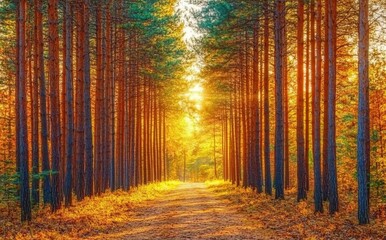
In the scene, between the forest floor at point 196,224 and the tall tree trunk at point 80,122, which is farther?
the tall tree trunk at point 80,122

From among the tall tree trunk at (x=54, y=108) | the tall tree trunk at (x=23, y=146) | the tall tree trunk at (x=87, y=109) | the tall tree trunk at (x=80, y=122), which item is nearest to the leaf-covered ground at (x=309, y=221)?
the tall tree trunk at (x=54, y=108)

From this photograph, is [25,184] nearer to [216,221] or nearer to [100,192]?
[216,221]

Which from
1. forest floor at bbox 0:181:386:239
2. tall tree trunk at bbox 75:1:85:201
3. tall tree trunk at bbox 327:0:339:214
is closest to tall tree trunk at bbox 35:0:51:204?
forest floor at bbox 0:181:386:239

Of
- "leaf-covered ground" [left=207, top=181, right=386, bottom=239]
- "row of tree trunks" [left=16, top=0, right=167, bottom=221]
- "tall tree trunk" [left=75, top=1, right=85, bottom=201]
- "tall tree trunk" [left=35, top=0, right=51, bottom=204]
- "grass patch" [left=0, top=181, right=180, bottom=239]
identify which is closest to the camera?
"leaf-covered ground" [left=207, top=181, right=386, bottom=239]

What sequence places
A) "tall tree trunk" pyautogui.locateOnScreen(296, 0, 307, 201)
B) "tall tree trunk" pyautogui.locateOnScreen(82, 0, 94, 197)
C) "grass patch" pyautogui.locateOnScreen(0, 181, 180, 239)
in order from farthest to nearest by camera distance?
"tall tree trunk" pyautogui.locateOnScreen(82, 0, 94, 197) < "tall tree trunk" pyautogui.locateOnScreen(296, 0, 307, 201) < "grass patch" pyautogui.locateOnScreen(0, 181, 180, 239)

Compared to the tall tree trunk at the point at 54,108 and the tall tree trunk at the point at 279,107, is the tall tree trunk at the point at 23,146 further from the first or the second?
the tall tree trunk at the point at 279,107

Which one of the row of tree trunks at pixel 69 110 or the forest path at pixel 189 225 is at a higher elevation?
the row of tree trunks at pixel 69 110

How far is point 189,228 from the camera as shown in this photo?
13.4 meters

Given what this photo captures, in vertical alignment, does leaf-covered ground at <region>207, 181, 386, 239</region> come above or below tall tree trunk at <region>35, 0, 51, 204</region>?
below

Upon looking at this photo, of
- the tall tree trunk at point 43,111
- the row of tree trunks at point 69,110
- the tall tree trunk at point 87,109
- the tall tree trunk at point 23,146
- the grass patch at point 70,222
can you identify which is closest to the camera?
the grass patch at point 70,222

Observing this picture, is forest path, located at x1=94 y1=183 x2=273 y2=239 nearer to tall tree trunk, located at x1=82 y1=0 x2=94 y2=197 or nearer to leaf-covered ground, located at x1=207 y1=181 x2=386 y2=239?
leaf-covered ground, located at x1=207 y1=181 x2=386 y2=239

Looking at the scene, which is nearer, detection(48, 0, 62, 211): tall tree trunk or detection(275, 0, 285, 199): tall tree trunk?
detection(48, 0, 62, 211): tall tree trunk

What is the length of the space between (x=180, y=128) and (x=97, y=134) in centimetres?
4513

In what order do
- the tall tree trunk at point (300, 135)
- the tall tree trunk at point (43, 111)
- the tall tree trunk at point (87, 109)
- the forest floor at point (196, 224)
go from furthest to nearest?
1. the tall tree trunk at point (87, 109)
2. the tall tree trunk at point (300, 135)
3. the tall tree trunk at point (43, 111)
4. the forest floor at point (196, 224)
